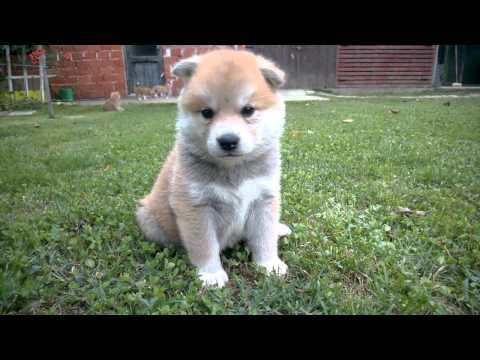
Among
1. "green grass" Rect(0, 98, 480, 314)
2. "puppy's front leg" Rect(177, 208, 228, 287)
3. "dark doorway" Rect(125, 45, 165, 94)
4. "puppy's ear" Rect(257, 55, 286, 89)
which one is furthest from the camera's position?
"dark doorway" Rect(125, 45, 165, 94)

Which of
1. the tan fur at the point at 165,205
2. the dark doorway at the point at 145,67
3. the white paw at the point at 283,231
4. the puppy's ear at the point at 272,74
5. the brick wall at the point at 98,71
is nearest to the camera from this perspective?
the puppy's ear at the point at 272,74

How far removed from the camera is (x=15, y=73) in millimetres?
12680


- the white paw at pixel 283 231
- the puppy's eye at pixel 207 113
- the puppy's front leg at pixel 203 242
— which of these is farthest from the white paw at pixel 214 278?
the puppy's eye at pixel 207 113

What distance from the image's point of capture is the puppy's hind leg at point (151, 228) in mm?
2600

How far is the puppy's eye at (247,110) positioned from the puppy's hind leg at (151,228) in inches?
42.3

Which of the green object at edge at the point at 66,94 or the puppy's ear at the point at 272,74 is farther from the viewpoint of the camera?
the green object at edge at the point at 66,94

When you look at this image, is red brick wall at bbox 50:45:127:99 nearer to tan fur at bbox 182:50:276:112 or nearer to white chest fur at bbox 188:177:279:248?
tan fur at bbox 182:50:276:112

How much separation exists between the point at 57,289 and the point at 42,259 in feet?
1.41

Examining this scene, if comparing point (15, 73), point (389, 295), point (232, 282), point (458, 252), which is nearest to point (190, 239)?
point (232, 282)

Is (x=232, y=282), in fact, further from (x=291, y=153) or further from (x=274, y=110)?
(x=291, y=153)

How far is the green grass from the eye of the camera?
192 centimetres

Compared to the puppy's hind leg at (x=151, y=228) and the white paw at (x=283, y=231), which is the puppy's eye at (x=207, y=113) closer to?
the puppy's hind leg at (x=151, y=228)

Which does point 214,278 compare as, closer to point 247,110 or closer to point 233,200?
point 233,200

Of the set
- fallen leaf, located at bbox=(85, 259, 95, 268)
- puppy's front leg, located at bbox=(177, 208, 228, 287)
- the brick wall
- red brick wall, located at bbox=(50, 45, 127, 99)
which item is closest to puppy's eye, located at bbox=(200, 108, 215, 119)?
puppy's front leg, located at bbox=(177, 208, 228, 287)
